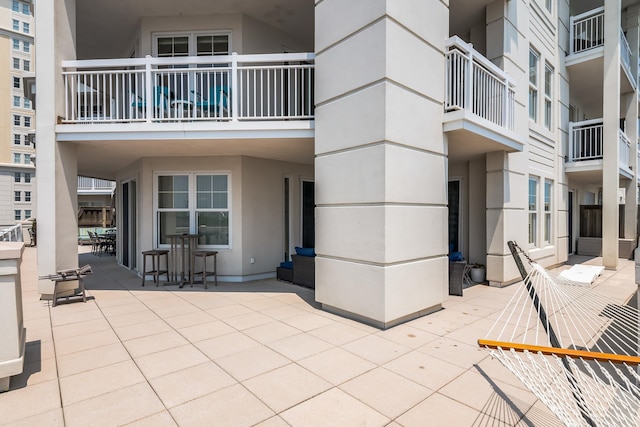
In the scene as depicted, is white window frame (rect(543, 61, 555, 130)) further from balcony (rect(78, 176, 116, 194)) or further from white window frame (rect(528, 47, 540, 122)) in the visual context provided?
balcony (rect(78, 176, 116, 194))

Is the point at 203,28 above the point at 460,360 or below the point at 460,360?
above

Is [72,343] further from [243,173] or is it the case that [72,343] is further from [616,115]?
[616,115]

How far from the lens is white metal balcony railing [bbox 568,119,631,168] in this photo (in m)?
10.1

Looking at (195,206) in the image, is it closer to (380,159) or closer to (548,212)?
(380,159)

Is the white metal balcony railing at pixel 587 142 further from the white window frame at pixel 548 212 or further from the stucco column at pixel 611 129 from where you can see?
the white window frame at pixel 548 212

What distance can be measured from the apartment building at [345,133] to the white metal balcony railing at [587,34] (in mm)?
78

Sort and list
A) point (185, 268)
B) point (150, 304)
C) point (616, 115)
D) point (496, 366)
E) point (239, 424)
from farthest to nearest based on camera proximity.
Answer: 1. point (616, 115)
2. point (185, 268)
3. point (150, 304)
4. point (496, 366)
5. point (239, 424)

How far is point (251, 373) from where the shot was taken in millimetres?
3242

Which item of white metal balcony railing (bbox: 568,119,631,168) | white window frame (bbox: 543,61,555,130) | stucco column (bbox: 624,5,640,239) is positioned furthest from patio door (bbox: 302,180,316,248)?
stucco column (bbox: 624,5,640,239)

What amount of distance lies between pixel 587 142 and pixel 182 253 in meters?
12.2

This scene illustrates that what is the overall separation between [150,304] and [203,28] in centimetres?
615

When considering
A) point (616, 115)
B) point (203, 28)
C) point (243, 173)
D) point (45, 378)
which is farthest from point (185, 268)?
point (616, 115)

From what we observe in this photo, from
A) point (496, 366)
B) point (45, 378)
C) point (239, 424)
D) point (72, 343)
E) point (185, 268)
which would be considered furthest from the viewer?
point (185, 268)

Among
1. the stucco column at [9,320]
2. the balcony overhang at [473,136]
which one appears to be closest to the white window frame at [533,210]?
the balcony overhang at [473,136]
